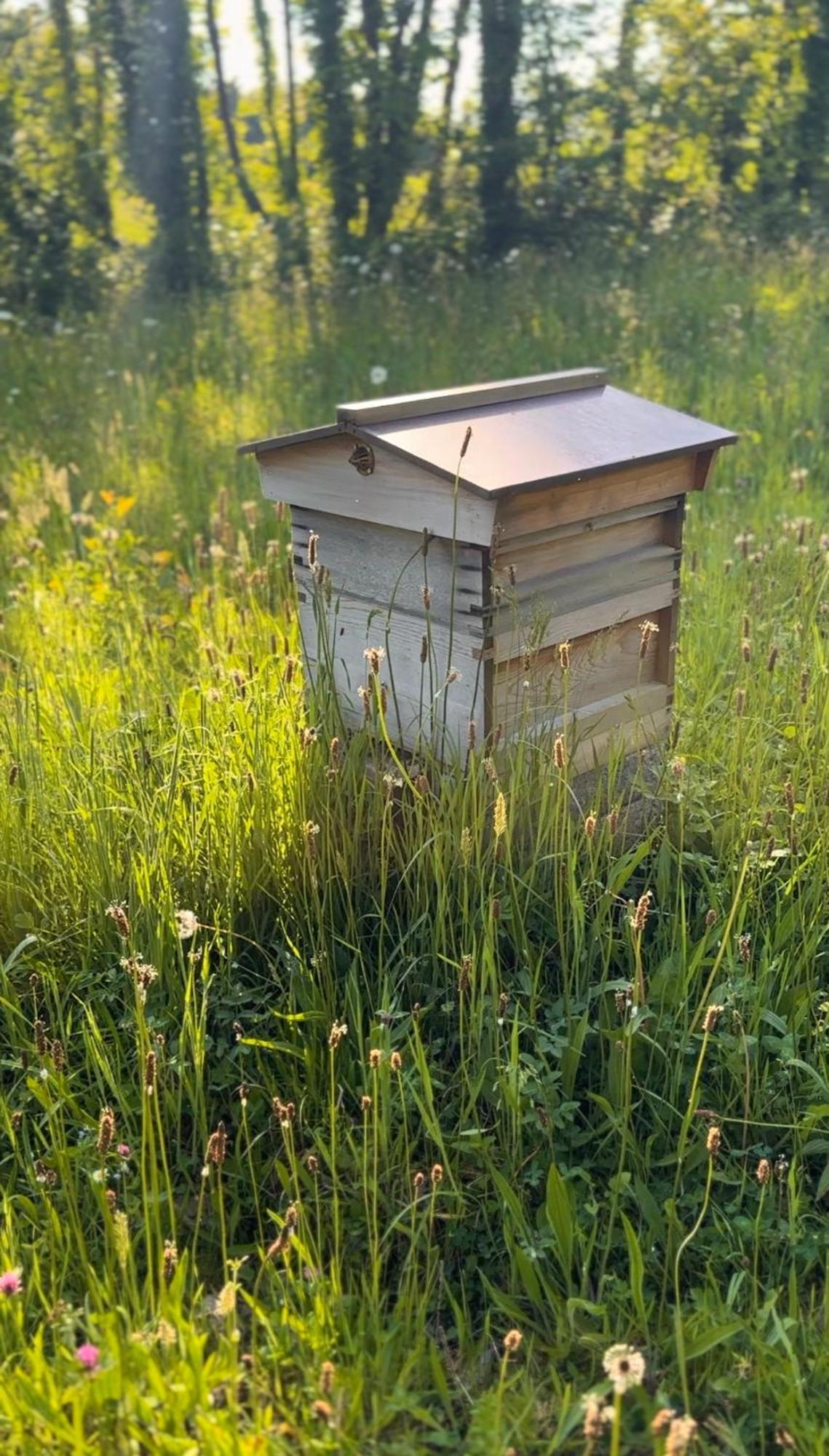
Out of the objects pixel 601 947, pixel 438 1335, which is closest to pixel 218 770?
pixel 601 947

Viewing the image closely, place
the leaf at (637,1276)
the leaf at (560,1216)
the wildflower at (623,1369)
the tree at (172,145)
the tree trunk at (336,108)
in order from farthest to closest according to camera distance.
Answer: the tree at (172,145) → the tree trunk at (336,108) → the leaf at (560,1216) → the leaf at (637,1276) → the wildflower at (623,1369)

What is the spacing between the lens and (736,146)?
1319 cm

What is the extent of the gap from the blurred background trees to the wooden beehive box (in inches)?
369

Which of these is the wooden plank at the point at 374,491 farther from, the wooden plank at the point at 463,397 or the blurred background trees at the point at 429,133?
the blurred background trees at the point at 429,133

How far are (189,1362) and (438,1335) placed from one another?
1.66ft

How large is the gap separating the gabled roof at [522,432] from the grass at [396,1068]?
1.99 ft

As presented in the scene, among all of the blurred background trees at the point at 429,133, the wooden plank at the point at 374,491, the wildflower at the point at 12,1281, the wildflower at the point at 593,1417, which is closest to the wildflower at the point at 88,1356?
the wildflower at the point at 12,1281

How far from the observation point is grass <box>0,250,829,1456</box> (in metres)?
1.81

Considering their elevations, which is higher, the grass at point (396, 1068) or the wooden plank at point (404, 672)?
the wooden plank at point (404, 672)

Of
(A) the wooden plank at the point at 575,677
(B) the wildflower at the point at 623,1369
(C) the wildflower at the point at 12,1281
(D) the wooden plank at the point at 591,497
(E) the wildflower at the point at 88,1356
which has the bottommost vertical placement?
(C) the wildflower at the point at 12,1281

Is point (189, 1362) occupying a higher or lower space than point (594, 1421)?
lower

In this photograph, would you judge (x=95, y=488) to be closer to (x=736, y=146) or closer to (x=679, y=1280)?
(x=679, y=1280)

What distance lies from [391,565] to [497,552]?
33 cm

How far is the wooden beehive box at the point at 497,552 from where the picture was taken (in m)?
2.57
